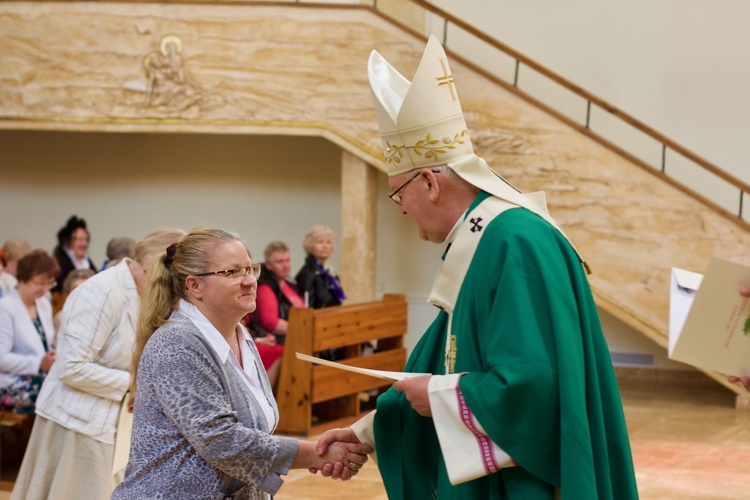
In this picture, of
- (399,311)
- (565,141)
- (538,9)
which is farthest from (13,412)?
(538,9)

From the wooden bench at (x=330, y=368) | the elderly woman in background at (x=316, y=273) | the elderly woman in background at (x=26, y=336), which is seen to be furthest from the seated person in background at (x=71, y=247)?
the elderly woman in background at (x=26, y=336)

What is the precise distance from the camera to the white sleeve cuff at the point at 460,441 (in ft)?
7.89

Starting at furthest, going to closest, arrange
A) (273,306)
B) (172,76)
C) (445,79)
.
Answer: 1. (172,76)
2. (273,306)
3. (445,79)

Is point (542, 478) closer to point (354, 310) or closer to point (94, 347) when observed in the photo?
point (94, 347)

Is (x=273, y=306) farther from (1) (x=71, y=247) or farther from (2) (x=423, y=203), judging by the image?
(2) (x=423, y=203)

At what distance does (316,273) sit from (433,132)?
5.92 meters

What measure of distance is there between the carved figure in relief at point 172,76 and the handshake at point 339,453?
787cm

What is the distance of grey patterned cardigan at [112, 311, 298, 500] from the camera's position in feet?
8.91

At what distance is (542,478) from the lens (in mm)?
2410

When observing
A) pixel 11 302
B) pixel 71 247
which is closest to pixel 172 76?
pixel 71 247

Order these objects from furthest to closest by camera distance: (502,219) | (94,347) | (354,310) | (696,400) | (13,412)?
(696,400) < (354,310) < (13,412) < (94,347) < (502,219)

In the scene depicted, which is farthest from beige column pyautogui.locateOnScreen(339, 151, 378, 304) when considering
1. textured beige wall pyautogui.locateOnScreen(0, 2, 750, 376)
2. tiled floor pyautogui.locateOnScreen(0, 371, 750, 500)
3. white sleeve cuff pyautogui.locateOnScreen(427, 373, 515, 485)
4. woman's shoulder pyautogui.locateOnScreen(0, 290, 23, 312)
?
white sleeve cuff pyautogui.locateOnScreen(427, 373, 515, 485)

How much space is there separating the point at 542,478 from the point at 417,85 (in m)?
1.16

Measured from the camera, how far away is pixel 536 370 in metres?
2.36
